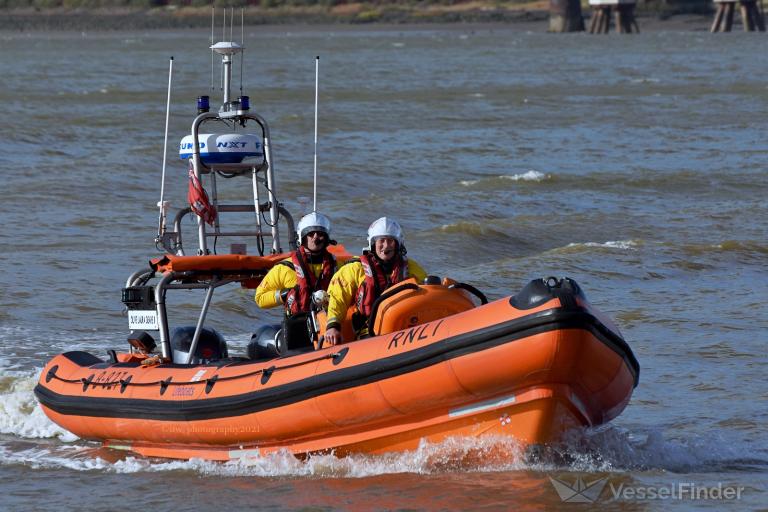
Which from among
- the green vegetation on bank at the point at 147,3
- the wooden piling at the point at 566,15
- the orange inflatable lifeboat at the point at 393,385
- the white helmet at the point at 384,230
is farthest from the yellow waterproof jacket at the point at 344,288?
the green vegetation on bank at the point at 147,3

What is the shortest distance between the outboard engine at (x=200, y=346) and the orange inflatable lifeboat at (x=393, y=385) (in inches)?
5.4

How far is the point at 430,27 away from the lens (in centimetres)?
9719

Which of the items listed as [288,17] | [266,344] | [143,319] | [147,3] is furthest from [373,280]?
[147,3]

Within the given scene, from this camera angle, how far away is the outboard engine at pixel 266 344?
8.11 meters

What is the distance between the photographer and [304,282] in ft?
25.9

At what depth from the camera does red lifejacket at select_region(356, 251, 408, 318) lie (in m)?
7.47

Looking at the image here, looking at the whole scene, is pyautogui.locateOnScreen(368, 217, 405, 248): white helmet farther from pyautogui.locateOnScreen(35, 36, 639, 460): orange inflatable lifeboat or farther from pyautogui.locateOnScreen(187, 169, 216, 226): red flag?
pyautogui.locateOnScreen(187, 169, 216, 226): red flag

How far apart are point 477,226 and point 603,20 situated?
2861 inches

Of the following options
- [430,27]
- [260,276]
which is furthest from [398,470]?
[430,27]

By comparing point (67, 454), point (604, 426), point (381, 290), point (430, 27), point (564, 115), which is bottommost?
point (430, 27)

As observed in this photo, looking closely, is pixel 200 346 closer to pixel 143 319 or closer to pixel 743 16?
pixel 143 319

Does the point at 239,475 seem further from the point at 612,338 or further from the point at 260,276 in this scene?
the point at 612,338

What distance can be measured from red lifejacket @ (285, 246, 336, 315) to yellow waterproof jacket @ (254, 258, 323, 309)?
5cm

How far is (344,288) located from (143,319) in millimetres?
1341
